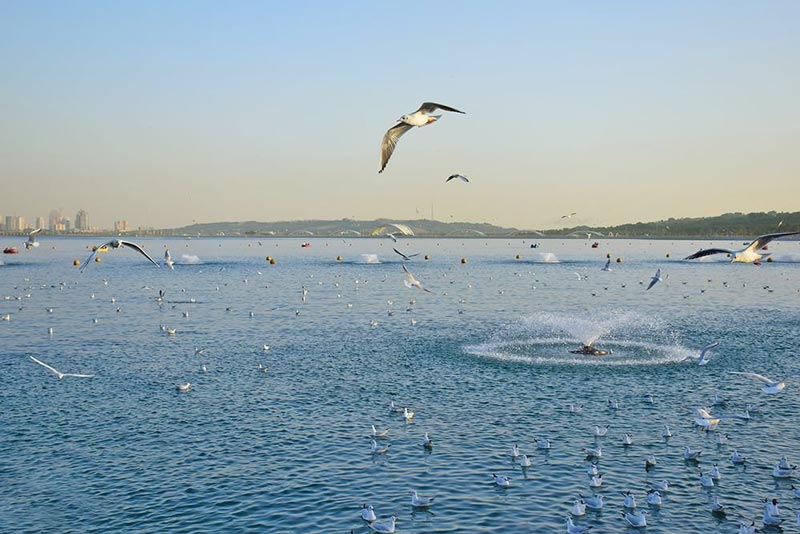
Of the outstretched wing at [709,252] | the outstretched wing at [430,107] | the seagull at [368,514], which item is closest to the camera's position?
the outstretched wing at [430,107]

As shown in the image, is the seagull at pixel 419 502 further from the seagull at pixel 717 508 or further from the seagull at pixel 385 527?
the seagull at pixel 717 508

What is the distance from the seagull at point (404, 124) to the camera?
1778cm

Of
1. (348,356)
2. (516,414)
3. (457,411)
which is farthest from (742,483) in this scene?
(348,356)

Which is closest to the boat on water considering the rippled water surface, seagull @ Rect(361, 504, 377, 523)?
the rippled water surface

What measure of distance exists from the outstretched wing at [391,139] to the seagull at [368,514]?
10.0 metres

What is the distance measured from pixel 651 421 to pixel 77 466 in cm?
2205

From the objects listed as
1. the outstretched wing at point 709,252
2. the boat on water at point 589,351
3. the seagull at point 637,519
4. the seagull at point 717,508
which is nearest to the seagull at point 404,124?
the seagull at point 637,519

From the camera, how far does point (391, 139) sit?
1847 centimetres

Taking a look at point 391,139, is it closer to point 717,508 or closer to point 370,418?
point 717,508

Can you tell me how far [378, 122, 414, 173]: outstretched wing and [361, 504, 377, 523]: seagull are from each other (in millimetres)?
10014

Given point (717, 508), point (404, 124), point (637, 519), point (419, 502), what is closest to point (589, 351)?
point (717, 508)

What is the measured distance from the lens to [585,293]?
93.8m

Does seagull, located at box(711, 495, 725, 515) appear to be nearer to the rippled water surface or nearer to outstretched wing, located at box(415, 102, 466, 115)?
the rippled water surface

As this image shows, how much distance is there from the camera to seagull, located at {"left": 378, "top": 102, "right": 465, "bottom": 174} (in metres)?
17.8
